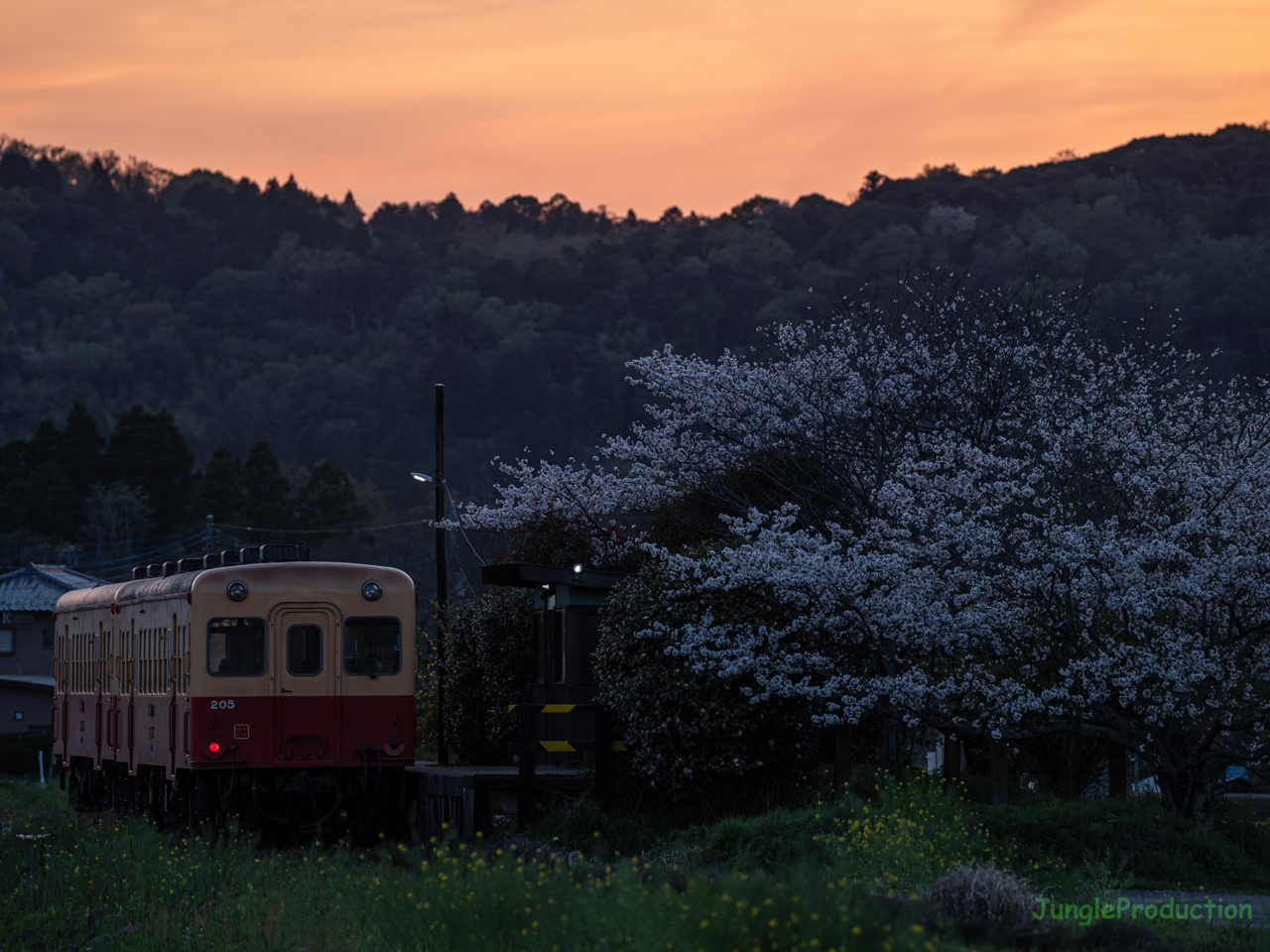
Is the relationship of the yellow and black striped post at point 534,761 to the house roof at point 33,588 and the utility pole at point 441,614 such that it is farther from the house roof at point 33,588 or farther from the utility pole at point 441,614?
the house roof at point 33,588

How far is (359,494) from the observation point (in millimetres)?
102812

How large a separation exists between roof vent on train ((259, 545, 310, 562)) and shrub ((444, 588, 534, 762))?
4020 millimetres

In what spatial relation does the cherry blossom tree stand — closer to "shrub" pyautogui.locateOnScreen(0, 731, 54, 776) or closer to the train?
the train

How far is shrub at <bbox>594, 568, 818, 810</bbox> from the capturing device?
17.2 m

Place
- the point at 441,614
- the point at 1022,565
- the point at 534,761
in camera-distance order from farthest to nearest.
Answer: the point at 441,614 < the point at 534,761 < the point at 1022,565

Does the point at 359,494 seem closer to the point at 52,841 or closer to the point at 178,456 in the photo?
the point at 178,456

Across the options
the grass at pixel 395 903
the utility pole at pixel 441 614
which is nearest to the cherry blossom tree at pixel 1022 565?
the grass at pixel 395 903

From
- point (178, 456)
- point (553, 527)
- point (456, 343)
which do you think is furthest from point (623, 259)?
point (553, 527)

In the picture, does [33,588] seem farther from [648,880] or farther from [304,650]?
[648,880]

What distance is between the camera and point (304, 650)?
1884 centimetres

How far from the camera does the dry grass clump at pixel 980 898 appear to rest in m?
10.2

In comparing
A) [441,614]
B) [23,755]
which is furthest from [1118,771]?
[23,755]

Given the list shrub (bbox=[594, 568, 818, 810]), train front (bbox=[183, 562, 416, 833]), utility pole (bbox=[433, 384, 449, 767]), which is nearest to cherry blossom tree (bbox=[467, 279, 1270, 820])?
shrub (bbox=[594, 568, 818, 810])

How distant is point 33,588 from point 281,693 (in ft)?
146
